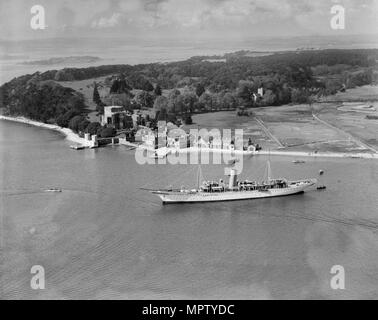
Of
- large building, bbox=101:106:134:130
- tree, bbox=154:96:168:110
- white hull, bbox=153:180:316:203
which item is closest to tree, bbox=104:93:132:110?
tree, bbox=154:96:168:110

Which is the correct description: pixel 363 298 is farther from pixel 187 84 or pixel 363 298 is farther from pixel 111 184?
pixel 187 84

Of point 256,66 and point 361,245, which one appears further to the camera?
point 256,66

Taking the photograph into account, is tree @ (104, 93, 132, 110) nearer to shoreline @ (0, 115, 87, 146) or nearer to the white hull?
shoreline @ (0, 115, 87, 146)

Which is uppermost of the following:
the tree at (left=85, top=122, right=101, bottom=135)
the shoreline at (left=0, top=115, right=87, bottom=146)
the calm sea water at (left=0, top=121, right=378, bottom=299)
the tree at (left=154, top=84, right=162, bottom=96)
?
the tree at (left=154, top=84, right=162, bottom=96)

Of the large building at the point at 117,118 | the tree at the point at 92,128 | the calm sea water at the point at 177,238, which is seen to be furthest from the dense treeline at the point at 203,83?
the calm sea water at the point at 177,238

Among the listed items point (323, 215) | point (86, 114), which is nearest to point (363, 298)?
point (323, 215)
